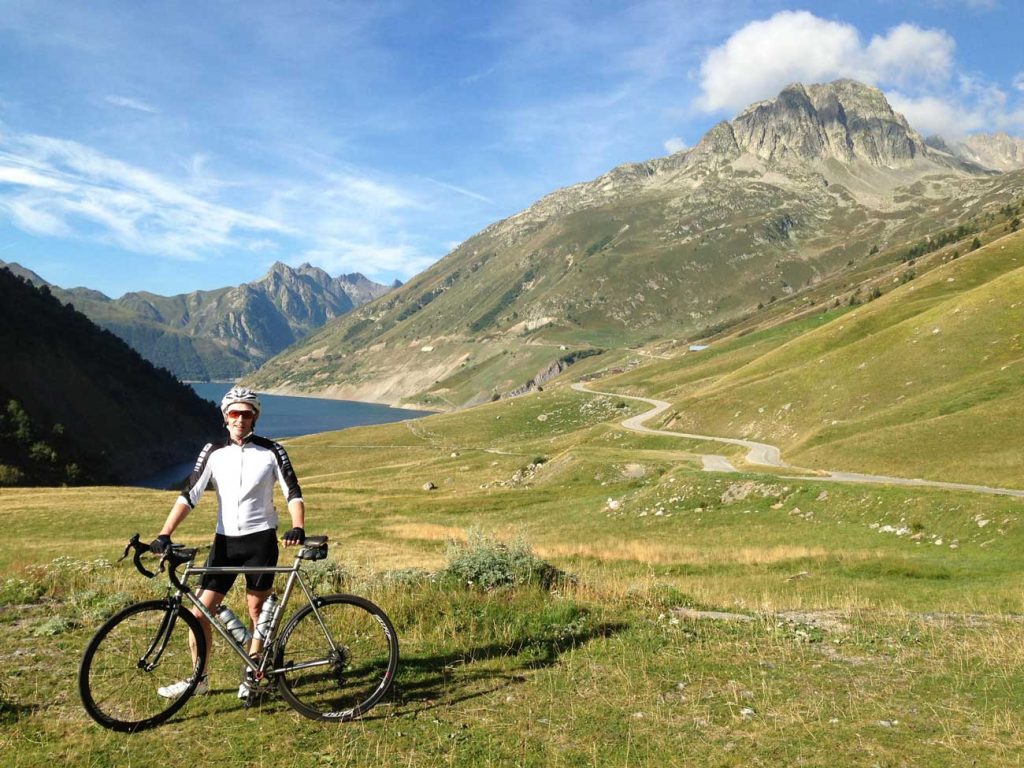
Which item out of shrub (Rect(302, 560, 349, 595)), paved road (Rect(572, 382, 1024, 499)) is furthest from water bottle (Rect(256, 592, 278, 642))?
paved road (Rect(572, 382, 1024, 499))

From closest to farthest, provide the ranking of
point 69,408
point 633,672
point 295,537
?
point 295,537 < point 633,672 < point 69,408

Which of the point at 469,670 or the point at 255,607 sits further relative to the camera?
the point at 469,670

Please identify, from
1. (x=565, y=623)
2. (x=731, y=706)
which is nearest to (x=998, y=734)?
(x=731, y=706)

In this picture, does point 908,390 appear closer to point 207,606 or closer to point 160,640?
point 207,606

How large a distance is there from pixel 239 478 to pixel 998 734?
35.4 ft

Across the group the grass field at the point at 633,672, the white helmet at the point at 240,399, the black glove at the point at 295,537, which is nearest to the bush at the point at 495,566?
the grass field at the point at 633,672

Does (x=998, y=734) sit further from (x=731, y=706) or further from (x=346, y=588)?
(x=346, y=588)

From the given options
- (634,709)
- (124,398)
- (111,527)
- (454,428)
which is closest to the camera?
(634,709)

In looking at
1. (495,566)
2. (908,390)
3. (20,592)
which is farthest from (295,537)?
(908,390)

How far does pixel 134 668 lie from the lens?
8719mm

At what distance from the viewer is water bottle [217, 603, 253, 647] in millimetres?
8781

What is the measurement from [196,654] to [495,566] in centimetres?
747

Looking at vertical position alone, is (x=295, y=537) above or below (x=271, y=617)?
above

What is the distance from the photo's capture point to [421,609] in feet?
42.0
